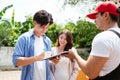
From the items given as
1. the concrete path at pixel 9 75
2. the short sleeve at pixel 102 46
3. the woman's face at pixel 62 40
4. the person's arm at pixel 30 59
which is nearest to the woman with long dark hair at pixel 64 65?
the woman's face at pixel 62 40

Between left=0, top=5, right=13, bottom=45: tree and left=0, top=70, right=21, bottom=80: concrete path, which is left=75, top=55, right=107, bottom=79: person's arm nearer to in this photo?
left=0, top=70, right=21, bottom=80: concrete path

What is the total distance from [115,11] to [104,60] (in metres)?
0.48

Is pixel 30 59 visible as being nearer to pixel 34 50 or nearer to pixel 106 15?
pixel 34 50

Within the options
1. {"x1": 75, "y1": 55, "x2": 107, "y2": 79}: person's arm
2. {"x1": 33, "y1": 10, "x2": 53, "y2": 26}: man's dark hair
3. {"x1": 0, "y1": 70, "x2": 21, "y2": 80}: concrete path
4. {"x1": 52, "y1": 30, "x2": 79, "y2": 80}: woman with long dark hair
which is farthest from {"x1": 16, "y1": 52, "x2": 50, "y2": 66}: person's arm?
{"x1": 0, "y1": 70, "x2": 21, "y2": 80}: concrete path

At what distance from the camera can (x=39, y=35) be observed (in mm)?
3828

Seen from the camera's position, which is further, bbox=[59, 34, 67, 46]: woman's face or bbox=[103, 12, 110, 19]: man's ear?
bbox=[59, 34, 67, 46]: woman's face

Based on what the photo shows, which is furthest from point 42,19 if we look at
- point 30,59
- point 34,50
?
point 30,59

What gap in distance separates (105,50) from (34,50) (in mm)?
1306

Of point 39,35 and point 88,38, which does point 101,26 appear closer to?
point 39,35

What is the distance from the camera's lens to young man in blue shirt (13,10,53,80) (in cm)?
362

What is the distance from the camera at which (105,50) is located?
2635 mm

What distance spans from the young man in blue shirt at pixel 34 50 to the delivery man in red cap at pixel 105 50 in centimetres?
90

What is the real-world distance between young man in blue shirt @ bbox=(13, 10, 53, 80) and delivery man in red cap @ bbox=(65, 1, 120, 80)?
90cm

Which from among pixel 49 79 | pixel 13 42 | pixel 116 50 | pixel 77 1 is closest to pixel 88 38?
pixel 77 1
